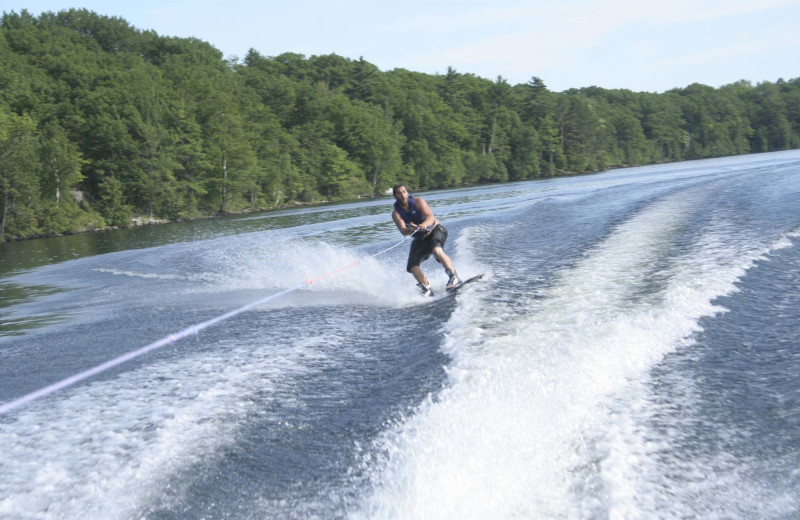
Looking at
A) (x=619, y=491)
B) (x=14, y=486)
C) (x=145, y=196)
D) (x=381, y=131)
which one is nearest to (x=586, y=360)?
(x=619, y=491)

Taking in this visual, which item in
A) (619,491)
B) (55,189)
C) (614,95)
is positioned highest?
(614,95)

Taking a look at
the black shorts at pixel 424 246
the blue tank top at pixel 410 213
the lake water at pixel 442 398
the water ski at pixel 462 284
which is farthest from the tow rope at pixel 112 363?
the water ski at pixel 462 284

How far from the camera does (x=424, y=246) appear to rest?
767 cm

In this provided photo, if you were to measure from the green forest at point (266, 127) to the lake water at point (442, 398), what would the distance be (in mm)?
28340

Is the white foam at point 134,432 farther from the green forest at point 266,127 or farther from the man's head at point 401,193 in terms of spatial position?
the green forest at point 266,127

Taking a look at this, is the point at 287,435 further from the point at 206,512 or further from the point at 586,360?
the point at 586,360

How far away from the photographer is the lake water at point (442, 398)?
9.02 feet

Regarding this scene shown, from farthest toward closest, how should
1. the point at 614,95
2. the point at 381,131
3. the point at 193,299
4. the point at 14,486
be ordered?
the point at 614,95 < the point at 381,131 < the point at 193,299 < the point at 14,486

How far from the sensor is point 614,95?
108 meters

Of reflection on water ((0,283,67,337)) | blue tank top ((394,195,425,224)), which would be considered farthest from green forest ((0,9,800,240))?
blue tank top ((394,195,425,224))

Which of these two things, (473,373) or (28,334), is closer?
(473,373)

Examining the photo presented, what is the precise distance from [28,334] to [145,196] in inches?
1394

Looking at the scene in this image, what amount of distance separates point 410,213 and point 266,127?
165 feet

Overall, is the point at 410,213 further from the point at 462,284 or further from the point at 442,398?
the point at 442,398
